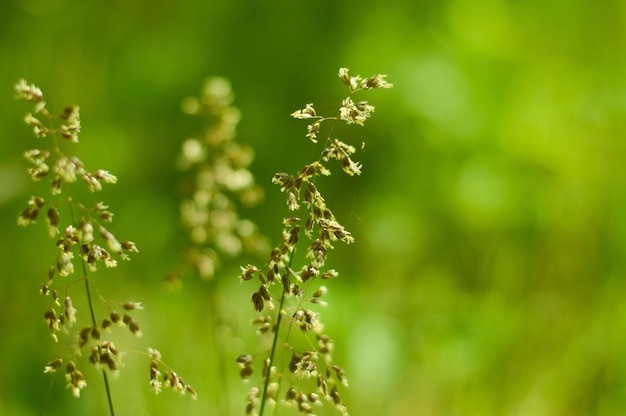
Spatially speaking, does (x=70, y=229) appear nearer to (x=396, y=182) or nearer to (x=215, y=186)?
(x=215, y=186)

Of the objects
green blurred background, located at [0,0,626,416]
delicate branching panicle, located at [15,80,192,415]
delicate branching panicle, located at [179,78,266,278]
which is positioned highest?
green blurred background, located at [0,0,626,416]

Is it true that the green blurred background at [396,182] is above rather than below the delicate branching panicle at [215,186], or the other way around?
above

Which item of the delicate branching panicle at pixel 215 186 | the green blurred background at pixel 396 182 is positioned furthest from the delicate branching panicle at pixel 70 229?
the green blurred background at pixel 396 182

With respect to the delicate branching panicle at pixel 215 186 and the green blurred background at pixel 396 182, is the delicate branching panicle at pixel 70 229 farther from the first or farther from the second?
the green blurred background at pixel 396 182

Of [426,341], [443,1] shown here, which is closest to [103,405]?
[426,341]

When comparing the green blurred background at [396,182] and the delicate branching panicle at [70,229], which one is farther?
the green blurred background at [396,182]

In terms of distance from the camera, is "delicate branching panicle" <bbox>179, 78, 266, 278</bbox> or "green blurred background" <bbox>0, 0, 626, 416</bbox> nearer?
"delicate branching panicle" <bbox>179, 78, 266, 278</bbox>

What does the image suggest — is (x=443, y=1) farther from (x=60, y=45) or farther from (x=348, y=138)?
(x=60, y=45)

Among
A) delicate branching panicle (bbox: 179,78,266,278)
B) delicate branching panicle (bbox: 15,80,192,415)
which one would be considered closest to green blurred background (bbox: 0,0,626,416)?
delicate branching panicle (bbox: 179,78,266,278)

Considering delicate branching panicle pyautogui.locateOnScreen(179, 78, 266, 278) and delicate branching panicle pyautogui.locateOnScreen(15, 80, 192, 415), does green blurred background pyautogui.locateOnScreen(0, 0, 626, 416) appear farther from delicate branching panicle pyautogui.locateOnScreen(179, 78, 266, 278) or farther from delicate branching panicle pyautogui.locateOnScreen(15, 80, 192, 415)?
delicate branching panicle pyautogui.locateOnScreen(15, 80, 192, 415)

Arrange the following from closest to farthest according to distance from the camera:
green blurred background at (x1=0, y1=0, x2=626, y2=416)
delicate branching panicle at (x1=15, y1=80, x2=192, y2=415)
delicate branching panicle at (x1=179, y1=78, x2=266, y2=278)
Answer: delicate branching panicle at (x1=15, y1=80, x2=192, y2=415)
delicate branching panicle at (x1=179, y1=78, x2=266, y2=278)
green blurred background at (x1=0, y1=0, x2=626, y2=416)

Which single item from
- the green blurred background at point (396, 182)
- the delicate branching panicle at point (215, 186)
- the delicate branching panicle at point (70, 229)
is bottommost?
the delicate branching panicle at point (70, 229)
